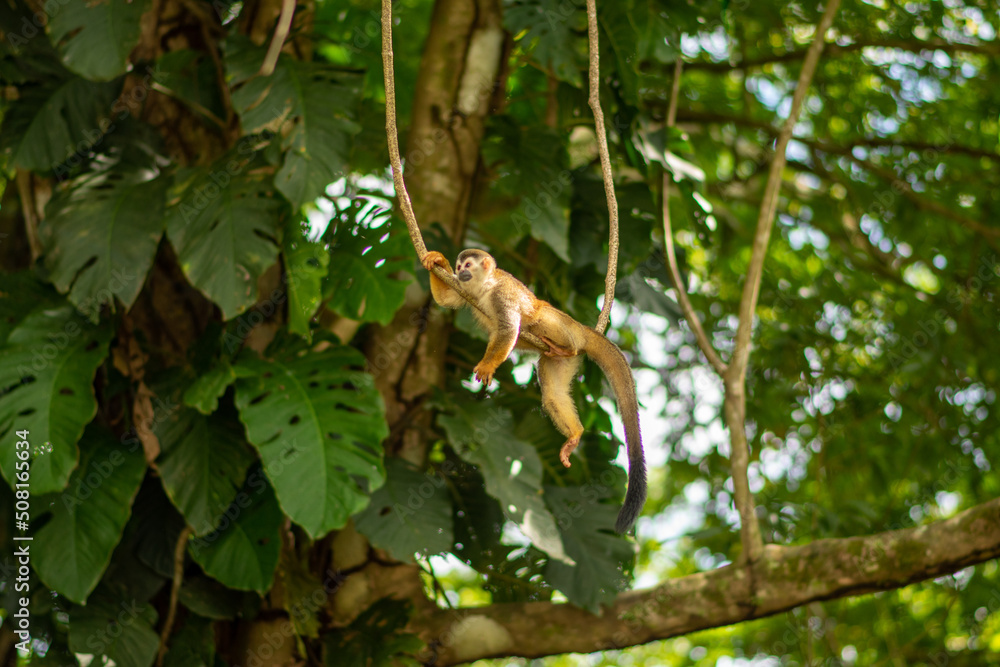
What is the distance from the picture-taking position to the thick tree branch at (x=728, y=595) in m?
3.00

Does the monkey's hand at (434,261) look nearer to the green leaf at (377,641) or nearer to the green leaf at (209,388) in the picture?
the green leaf at (209,388)

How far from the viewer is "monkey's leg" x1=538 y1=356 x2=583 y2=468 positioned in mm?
1688

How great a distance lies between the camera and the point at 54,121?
11.3 ft

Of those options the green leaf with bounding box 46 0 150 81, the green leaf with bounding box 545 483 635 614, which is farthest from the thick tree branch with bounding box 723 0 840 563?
the green leaf with bounding box 46 0 150 81

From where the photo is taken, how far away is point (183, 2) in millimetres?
3996

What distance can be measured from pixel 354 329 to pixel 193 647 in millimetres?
1375

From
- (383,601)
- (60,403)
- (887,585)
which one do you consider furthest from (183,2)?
(887,585)

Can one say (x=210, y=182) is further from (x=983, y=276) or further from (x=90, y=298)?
(x=983, y=276)

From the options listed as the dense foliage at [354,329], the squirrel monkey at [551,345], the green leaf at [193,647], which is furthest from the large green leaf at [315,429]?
the squirrel monkey at [551,345]

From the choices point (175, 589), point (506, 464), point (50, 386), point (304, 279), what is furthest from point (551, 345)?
point (175, 589)

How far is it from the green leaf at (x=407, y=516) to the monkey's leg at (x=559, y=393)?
166cm

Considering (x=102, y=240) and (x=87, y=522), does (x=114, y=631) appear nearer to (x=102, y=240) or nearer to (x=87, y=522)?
(x=87, y=522)

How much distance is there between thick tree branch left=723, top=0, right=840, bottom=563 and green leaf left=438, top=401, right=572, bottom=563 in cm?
70

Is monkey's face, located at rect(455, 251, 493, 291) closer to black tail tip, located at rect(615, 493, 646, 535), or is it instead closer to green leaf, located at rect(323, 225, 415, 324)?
black tail tip, located at rect(615, 493, 646, 535)
